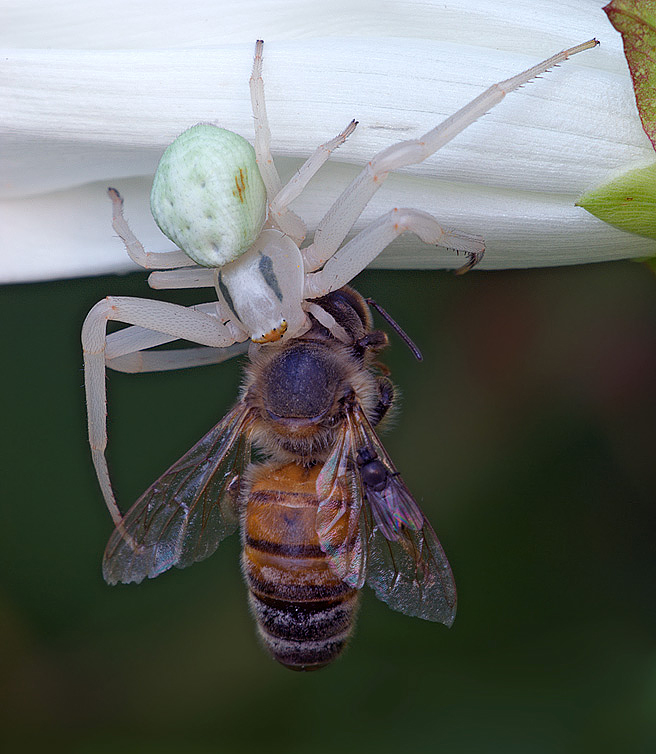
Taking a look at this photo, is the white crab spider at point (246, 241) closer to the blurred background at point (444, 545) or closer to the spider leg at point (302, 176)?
the spider leg at point (302, 176)

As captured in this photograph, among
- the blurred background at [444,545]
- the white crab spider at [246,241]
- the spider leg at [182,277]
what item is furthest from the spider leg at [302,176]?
the blurred background at [444,545]

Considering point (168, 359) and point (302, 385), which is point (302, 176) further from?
point (168, 359)

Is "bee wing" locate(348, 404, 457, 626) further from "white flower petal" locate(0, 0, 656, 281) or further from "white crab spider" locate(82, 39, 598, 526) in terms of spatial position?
"white flower petal" locate(0, 0, 656, 281)

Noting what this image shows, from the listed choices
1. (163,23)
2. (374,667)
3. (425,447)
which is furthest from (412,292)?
(163,23)

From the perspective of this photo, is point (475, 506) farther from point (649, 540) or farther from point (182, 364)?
point (182, 364)

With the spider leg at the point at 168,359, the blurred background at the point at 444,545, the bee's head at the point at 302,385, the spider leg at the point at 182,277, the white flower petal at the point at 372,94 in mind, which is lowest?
the blurred background at the point at 444,545

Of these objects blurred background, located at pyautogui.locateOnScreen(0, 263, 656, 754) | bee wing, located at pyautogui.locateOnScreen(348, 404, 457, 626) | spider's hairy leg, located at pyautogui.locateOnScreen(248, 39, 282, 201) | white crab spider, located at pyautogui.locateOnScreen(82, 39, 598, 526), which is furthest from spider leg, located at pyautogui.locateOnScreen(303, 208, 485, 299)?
blurred background, located at pyautogui.locateOnScreen(0, 263, 656, 754)
